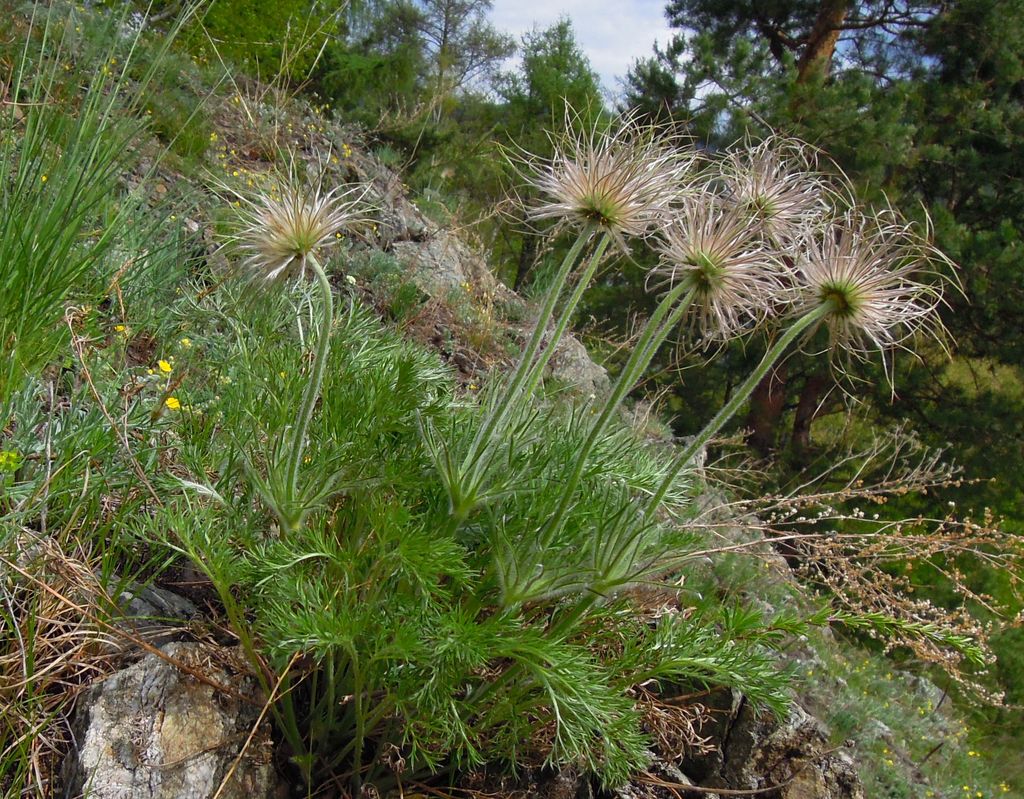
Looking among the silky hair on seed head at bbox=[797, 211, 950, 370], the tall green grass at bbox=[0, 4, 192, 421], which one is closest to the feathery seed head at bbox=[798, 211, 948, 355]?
the silky hair on seed head at bbox=[797, 211, 950, 370]

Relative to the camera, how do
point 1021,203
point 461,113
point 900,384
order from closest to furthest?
point 1021,203 < point 900,384 < point 461,113

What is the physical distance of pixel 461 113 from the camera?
63.4 feet

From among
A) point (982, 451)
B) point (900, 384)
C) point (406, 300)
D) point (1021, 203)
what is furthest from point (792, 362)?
point (406, 300)

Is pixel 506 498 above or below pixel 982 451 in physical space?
below

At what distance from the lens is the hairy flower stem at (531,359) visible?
5.15 feet

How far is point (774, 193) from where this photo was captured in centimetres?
179

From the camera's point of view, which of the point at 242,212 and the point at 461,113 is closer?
the point at 242,212

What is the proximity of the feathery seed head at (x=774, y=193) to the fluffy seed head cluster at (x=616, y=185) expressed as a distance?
0.48 feet

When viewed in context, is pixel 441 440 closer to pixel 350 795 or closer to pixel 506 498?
pixel 506 498

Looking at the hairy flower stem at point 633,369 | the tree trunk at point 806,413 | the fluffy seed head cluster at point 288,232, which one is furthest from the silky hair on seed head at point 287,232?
the tree trunk at point 806,413

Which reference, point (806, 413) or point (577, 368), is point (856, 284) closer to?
point (577, 368)

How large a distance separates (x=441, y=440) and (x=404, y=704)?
582 millimetres

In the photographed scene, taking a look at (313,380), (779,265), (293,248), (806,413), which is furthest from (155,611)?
(806,413)

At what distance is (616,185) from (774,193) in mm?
421
